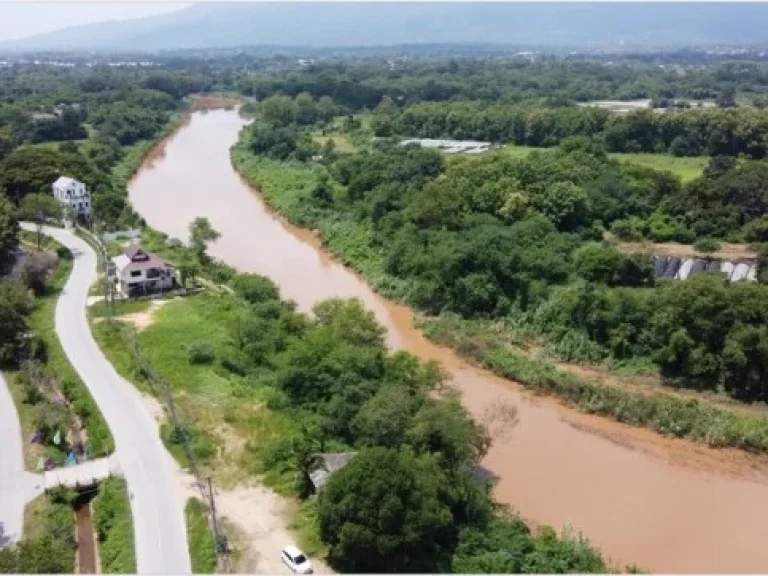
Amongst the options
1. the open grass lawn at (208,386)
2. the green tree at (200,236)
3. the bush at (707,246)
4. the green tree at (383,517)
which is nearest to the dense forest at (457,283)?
the green tree at (383,517)

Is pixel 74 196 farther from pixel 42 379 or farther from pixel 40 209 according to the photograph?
pixel 42 379

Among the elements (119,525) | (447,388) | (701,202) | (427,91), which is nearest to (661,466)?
(447,388)

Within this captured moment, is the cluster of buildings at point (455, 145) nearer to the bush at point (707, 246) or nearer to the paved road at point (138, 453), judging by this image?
the bush at point (707, 246)

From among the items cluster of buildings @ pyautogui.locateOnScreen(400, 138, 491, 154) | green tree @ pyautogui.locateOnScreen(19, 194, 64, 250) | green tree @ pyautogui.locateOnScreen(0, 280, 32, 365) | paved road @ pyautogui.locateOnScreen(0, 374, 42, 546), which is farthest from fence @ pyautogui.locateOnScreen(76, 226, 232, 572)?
cluster of buildings @ pyautogui.locateOnScreen(400, 138, 491, 154)

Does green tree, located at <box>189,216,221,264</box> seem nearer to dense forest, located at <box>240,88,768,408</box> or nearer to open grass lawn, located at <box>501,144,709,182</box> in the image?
dense forest, located at <box>240,88,768,408</box>

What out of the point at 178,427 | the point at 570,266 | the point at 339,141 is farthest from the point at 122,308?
the point at 339,141

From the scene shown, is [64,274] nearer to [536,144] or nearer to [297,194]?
[297,194]
